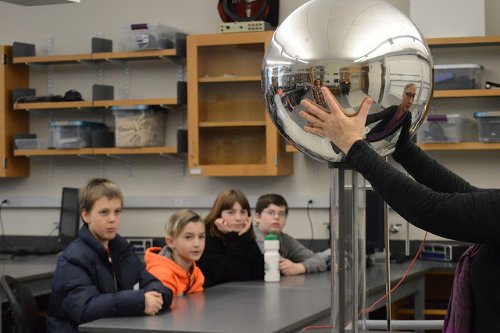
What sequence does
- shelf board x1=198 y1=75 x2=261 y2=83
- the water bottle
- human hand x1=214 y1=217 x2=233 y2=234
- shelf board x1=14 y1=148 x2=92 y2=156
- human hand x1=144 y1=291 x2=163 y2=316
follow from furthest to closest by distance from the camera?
shelf board x1=14 y1=148 x2=92 y2=156 < shelf board x1=198 y1=75 x2=261 y2=83 < human hand x1=214 y1=217 x2=233 y2=234 < the water bottle < human hand x1=144 y1=291 x2=163 y2=316

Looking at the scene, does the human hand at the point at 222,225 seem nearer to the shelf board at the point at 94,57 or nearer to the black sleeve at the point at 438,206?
the shelf board at the point at 94,57

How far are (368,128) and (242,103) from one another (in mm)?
4227

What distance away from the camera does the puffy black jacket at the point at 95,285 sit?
2.96 metres

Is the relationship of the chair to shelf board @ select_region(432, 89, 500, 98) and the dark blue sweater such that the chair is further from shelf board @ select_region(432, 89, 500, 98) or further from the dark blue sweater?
shelf board @ select_region(432, 89, 500, 98)

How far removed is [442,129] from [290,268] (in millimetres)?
1400

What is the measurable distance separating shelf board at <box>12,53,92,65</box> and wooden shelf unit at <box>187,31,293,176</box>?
76cm

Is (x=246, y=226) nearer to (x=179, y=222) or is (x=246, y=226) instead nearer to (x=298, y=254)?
(x=298, y=254)

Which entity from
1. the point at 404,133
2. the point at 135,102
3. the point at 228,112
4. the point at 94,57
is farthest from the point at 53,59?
the point at 404,133

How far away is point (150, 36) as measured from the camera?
562 cm

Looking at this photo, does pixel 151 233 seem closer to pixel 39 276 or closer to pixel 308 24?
pixel 39 276

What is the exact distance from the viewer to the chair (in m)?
3.31

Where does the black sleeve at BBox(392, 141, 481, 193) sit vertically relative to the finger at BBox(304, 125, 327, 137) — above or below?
below

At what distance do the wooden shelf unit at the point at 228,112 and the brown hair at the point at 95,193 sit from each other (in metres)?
2.07

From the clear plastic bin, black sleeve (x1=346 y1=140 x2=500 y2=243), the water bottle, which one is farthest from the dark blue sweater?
the clear plastic bin
